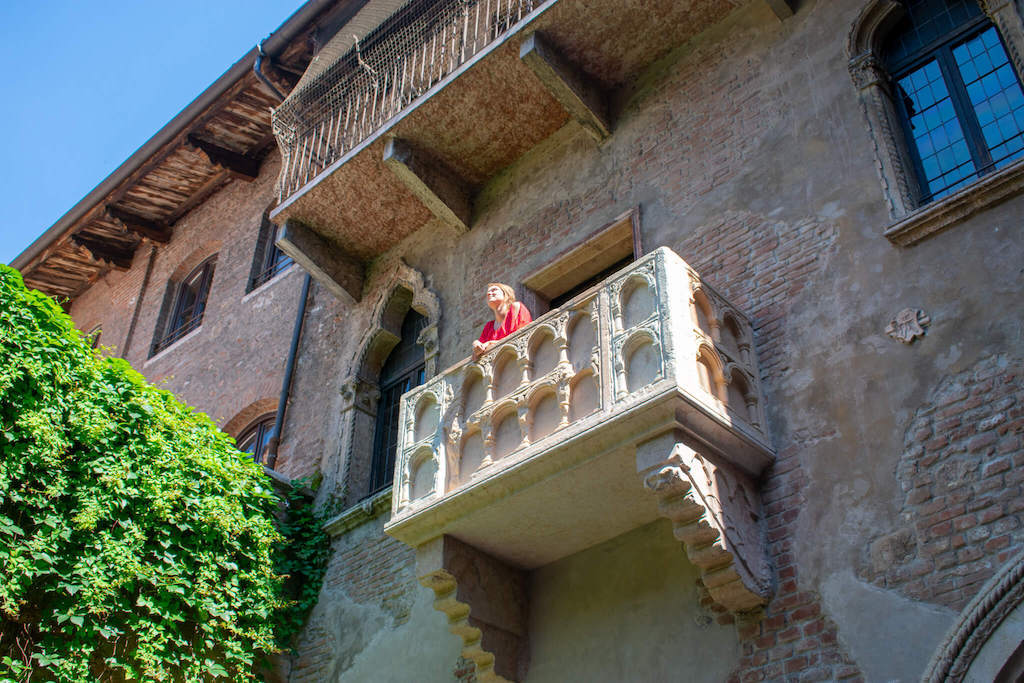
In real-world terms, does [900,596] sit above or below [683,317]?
below

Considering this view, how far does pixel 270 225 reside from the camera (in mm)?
14648

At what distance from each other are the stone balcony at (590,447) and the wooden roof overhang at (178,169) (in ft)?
24.9

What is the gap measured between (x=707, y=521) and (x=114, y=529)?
4726 millimetres

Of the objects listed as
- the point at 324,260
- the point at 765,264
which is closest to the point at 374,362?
the point at 324,260

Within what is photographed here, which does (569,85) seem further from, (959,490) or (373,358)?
(959,490)

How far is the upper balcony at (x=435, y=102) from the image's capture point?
8922 millimetres

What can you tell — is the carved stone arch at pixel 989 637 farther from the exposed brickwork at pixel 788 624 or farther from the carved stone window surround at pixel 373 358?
the carved stone window surround at pixel 373 358

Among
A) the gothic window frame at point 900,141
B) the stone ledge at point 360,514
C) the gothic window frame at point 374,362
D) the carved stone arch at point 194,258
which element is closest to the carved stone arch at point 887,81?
the gothic window frame at point 900,141

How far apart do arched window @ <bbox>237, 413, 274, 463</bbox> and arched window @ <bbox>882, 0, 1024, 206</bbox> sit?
789 cm

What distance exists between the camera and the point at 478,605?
22.9 ft

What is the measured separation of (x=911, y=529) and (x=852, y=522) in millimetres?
366

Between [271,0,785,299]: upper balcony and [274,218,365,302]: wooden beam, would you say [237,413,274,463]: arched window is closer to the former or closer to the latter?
[274,218,365,302]: wooden beam

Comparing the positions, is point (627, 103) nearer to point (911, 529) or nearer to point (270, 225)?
point (911, 529)

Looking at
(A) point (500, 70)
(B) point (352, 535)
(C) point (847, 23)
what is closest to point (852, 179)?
(C) point (847, 23)
